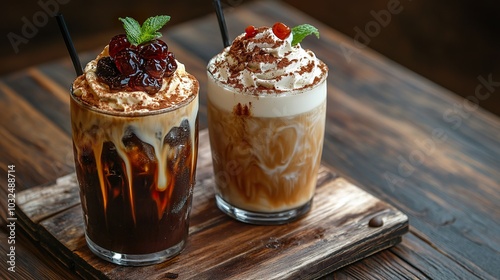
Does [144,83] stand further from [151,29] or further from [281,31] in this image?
[281,31]

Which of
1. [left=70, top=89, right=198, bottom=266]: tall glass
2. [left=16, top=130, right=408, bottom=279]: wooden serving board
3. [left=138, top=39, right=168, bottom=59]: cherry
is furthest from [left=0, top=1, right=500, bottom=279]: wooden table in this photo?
[left=138, top=39, right=168, bottom=59]: cherry

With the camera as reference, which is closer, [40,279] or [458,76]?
[40,279]

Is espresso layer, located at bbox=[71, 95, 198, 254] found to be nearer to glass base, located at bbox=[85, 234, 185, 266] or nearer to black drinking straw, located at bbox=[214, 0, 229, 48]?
glass base, located at bbox=[85, 234, 185, 266]

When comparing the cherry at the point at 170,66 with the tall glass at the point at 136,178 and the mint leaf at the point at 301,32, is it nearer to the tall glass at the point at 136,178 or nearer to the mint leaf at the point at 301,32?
the tall glass at the point at 136,178

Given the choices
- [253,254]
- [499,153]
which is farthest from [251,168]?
[499,153]

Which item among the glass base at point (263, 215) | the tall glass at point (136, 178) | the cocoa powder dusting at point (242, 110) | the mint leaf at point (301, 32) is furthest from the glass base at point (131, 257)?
the mint leaf at point (301, 32)

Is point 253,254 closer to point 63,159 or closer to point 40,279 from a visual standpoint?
point 40,279
